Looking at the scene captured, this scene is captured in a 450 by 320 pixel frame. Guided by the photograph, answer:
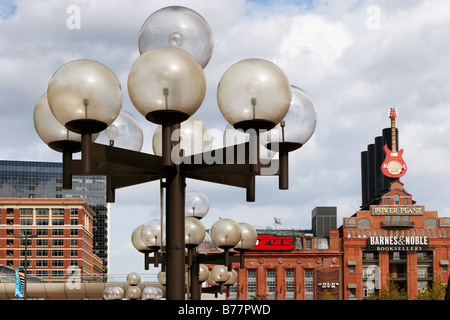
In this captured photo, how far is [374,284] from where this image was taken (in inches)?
3383

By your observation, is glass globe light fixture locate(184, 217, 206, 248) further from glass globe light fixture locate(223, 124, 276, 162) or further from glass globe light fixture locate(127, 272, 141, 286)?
glass globe light fixture locate(127, 272, 141, 286)

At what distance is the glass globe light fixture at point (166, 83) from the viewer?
6176 millimetres

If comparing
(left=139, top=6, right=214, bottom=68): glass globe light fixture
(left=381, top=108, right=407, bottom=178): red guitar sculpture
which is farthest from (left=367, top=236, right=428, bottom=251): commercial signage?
(left=139, top=6, right=214, bottom=68): glass globe light fixture

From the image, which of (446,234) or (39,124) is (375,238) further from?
(39,124)

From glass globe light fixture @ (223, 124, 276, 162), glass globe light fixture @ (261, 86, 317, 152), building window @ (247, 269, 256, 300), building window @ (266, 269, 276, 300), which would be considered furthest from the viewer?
building window @ (266, 269, 276, 300)

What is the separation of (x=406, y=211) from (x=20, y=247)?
6628 centimetres

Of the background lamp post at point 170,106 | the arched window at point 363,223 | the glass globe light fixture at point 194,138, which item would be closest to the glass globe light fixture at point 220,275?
the glass globe light fixture at point 194,138

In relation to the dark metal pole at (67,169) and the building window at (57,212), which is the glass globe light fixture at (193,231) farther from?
the building window at (57,212)

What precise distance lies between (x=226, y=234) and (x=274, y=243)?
77.1 meters

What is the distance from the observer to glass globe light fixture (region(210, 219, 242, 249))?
45.2ft

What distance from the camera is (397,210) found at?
3447 inches

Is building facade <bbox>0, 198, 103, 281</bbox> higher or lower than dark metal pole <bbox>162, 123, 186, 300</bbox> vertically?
higher

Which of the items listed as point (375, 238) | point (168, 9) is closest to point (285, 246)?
point (375, 238)

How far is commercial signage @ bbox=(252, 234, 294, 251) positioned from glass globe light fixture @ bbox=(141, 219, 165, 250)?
75952 mm
